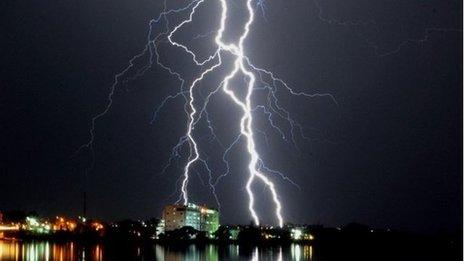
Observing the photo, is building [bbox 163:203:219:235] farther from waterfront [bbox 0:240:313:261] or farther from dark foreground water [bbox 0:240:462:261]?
waterfront [bbox 0:240:313:261]

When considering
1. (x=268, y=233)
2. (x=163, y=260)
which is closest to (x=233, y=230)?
(x=268, y=233)

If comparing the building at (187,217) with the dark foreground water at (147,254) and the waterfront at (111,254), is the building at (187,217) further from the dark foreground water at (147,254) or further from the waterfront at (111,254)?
the waterfront at (111,254)

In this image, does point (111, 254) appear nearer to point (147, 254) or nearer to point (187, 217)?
point (147, 254)

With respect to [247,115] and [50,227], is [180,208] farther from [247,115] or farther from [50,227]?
[247,115]

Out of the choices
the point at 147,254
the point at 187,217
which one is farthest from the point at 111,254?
the point at 187,217

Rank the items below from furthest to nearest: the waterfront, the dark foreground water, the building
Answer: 1. the building
2. the dark foreground water
3. the waterfront

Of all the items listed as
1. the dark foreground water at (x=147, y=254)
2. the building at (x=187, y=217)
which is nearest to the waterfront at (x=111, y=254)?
the dark foreground water at (x=147, y=254)

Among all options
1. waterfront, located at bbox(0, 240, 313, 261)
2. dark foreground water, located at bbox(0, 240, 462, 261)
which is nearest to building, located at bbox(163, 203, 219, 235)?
dark foreground water, located at bbox(0, 240, 462, 261)

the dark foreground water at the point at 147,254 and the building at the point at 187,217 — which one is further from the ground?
the building at the point at 187,217
